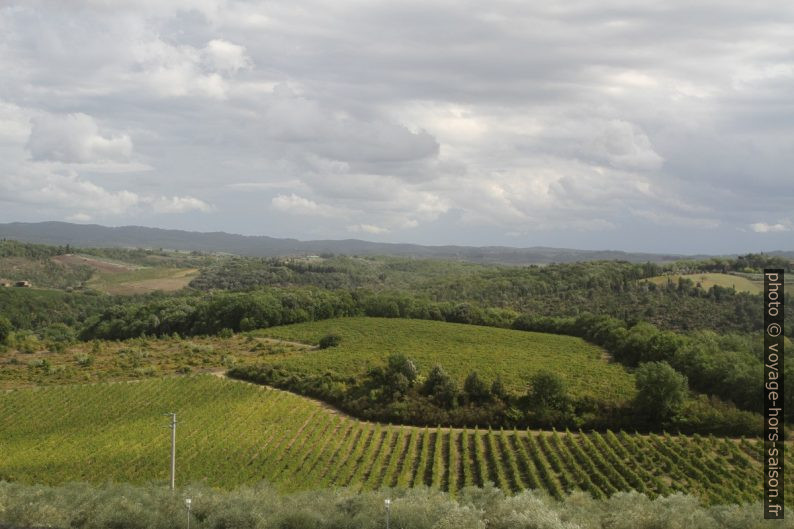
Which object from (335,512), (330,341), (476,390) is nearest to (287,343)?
(330,341)

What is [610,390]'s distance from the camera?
2114 inches

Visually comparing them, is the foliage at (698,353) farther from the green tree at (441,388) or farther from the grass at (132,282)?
the grass at (132,282)

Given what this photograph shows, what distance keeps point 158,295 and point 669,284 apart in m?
123

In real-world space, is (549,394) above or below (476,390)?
above

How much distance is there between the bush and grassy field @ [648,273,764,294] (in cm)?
6907

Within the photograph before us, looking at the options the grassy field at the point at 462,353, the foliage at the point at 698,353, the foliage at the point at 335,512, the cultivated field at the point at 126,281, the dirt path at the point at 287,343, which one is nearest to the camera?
the foliage at the point at 335,512

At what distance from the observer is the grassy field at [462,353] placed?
5859cm

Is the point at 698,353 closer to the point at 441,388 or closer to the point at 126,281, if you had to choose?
the point at 441,388

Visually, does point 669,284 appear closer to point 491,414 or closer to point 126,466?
point 491,414

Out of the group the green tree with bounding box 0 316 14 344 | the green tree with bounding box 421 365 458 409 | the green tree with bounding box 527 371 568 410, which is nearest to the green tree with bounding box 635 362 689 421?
the green tree with bounding box 527 371 568 410

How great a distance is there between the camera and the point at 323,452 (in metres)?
39.8

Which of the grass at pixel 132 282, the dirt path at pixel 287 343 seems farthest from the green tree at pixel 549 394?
the grass at pixel 132 282

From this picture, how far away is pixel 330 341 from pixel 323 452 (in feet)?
134

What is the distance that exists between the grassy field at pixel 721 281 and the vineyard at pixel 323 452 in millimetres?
70178
